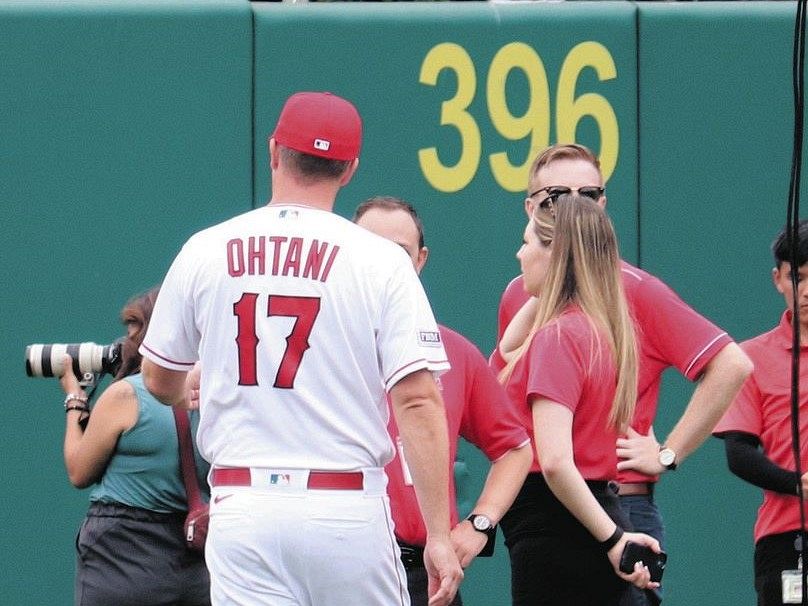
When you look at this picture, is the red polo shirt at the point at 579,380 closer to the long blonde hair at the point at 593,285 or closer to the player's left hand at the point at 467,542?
the long blonde hair at the point at 593,285

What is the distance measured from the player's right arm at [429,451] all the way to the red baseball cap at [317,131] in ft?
1.68

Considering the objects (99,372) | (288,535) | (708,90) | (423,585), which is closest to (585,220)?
(423,585)

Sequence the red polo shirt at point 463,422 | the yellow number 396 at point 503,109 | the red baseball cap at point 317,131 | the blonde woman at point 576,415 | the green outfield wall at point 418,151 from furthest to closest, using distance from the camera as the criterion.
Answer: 1. the yellow number 396 at point 503,109
2. the green outfield wall at point 418,151
3. the blonde woman at point 576,415
4. the red polo shirt at point 463,422
5. the red baseball cap at point 317,131

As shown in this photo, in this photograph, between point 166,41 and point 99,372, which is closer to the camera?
point 99,372

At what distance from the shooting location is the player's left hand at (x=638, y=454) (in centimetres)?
454

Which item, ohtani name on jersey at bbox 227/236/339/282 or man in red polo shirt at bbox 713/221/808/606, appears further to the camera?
man in red polo shirt at bbox 713/221/808/606

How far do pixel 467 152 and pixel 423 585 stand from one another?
2533 mm

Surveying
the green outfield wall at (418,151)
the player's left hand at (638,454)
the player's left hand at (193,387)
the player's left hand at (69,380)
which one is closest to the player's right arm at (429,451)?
the player's left hand at (193,387)

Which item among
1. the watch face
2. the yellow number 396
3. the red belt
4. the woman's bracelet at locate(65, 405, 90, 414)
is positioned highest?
the yellow number 396

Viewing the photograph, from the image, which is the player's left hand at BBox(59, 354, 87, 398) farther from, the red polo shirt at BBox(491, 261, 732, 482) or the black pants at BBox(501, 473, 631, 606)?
the red polo shirt at BBox(491, 261, 732, 482)

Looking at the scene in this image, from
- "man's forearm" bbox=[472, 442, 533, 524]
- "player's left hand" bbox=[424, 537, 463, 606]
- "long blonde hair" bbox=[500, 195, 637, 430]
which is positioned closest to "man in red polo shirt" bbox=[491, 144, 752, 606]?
"long blonde hair" bbox=[500, 195, 637, 430]

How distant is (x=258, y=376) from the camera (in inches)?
134

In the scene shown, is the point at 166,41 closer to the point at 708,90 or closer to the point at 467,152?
the point at 467,152

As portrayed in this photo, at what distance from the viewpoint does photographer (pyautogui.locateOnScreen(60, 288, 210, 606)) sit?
468 cm
